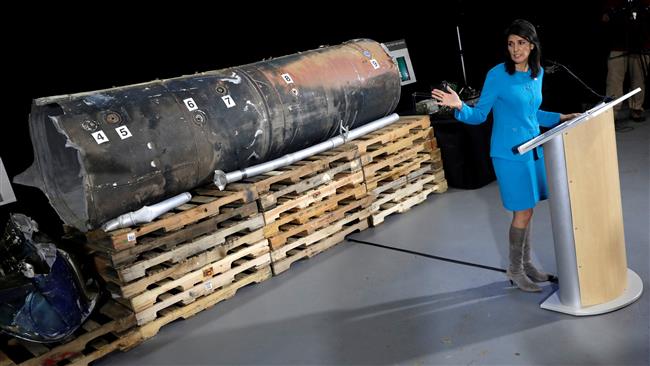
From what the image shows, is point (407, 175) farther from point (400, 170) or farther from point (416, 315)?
point (416, 315)

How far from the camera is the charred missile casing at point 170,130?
3834mm

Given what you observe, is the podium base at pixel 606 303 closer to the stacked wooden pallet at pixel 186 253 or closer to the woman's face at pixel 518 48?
the woman's face at pixel 518 48

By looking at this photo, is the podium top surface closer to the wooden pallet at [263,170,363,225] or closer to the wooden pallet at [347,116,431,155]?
the wooden pallet at [263,170,363,225]

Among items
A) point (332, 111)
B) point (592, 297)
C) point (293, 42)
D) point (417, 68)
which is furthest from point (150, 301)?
point (417, 68)

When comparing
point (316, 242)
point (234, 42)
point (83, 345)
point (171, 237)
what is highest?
point (234, 42)

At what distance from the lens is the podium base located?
3.37m

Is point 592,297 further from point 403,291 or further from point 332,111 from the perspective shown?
point 332,111

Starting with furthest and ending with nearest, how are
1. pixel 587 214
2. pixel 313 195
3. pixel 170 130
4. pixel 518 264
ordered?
1. pixel 313 195
2. pixel 170 130
3. pixel 518 264
4. pixel 587 214

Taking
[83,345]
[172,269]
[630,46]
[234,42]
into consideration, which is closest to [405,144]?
[234,42]

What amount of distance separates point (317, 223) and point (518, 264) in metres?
2.04

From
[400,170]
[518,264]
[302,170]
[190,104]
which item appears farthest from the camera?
[400,170]

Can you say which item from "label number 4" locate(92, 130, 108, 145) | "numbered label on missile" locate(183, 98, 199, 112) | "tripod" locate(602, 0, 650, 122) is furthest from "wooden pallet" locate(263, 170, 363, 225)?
"tripod" locate(602, 0, 650, 122)

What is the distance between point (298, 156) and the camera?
5.13m

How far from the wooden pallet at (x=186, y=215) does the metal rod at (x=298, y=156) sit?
4.4 inches
